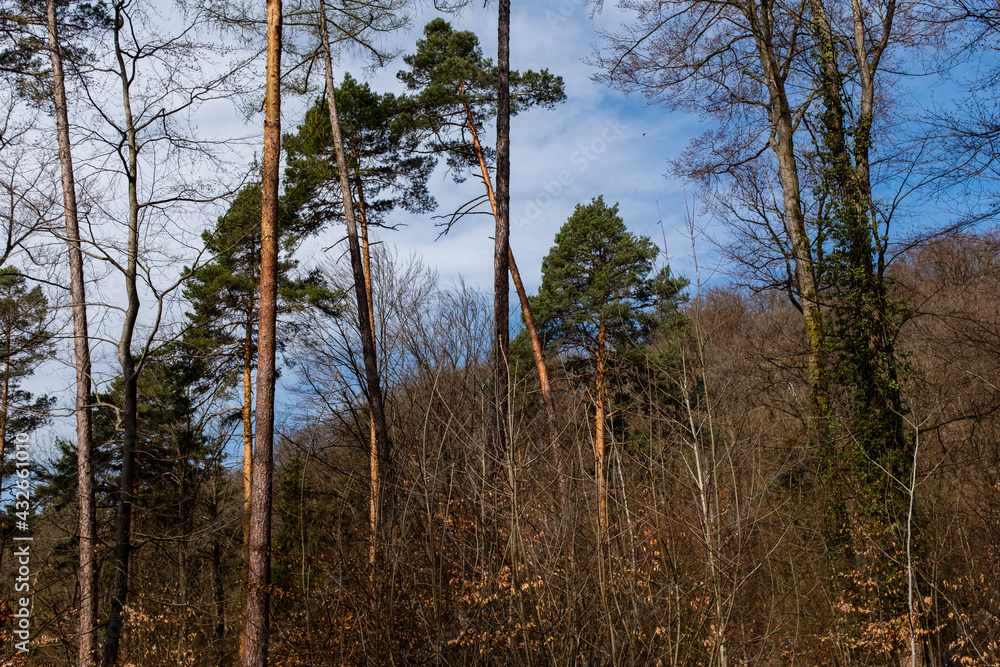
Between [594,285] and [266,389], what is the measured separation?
10.7 meters

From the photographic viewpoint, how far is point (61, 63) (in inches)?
330

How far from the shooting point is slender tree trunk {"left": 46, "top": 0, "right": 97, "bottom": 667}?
7.28 m

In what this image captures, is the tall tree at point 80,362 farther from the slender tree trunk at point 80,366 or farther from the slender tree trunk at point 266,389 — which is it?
the slender tree trunk at point 266,389

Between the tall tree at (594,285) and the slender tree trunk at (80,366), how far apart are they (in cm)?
928

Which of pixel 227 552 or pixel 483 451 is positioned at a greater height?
pixel 483 451

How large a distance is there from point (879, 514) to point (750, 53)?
679 cm

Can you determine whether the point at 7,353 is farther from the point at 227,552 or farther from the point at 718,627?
the point at 227,552

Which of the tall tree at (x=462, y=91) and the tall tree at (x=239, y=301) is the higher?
the tall tree at (x=462, y=91)

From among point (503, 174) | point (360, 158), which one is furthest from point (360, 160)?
point (503, 174)

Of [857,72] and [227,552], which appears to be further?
[227,552]

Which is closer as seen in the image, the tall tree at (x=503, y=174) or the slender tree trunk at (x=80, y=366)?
the slender tree trunk at (x=80, y=366)

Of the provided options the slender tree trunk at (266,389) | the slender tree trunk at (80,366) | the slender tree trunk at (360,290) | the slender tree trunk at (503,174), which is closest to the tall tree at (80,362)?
the slender tree trunk at (80,366)

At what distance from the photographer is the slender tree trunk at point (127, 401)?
23.8ft

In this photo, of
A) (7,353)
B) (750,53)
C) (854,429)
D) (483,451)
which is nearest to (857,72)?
(750,53)
